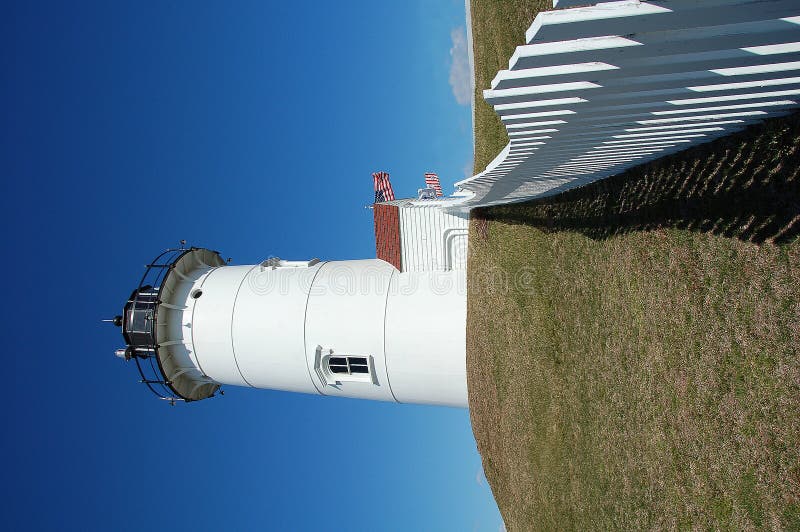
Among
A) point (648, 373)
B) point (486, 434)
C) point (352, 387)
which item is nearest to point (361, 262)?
point (352, 387)

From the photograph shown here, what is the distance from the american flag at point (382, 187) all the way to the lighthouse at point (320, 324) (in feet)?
4.81

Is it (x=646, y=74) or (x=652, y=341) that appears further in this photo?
(x=652, y=341)

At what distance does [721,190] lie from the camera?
20.9 ft

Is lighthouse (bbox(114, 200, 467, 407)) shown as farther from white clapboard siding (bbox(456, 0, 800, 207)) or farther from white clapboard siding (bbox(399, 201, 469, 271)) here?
white clapboard siding (bbox(456, 0, 800, 207))

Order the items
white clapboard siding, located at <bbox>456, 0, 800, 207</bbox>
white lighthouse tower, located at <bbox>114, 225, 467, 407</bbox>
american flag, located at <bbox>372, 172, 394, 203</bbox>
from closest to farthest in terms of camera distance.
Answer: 1. white clapboard siding, located at <bbox>456, 0, 800, 207</bbox>
2. white lighthouse tower, located at <bbox>114, 225, 467, 407</bbox>
3. american flag, located at <bbox>372, 172, 394, 203</bbox>

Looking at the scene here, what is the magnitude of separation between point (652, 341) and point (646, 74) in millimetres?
4948

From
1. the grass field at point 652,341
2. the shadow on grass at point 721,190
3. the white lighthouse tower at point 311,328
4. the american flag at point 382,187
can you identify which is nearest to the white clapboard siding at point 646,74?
the shadow on grass at point 721,190

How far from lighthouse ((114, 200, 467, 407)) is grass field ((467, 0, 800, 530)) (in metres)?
→ 1.18

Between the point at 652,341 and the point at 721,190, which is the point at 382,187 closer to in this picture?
the point at 652,341

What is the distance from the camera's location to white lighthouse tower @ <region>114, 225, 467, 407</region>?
14.4 meters

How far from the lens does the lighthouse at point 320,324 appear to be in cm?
1442

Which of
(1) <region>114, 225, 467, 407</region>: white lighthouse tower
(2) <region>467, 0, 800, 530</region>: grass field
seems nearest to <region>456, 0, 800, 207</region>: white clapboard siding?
(2) <region>467, 0, 800, 530</region>: grass field

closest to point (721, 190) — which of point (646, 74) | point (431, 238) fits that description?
point (646, 74)

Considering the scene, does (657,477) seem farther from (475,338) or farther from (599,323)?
(475,338)
